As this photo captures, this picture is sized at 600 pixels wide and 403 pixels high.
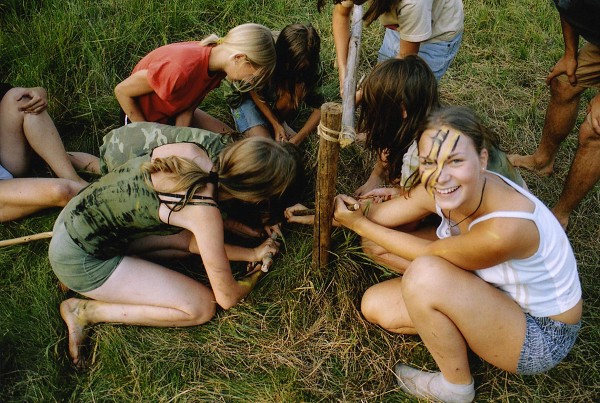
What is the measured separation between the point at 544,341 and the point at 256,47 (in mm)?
1971

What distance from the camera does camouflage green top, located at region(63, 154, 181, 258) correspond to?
233 cm

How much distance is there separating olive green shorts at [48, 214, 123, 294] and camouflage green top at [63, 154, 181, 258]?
0.03 m

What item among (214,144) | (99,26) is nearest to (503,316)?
(214,144)

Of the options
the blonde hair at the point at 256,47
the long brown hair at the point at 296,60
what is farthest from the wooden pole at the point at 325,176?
the long brown hair at the point at 296,60

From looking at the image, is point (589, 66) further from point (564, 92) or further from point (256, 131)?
point (256, 131)

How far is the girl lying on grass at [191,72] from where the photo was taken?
2867 mm

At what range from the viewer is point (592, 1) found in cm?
239

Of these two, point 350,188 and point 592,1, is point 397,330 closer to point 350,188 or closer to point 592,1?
point 350,188

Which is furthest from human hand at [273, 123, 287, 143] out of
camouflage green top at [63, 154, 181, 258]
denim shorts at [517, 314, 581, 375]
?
denim shorts at [517, 314, 581, 375]

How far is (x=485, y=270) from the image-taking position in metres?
2.02

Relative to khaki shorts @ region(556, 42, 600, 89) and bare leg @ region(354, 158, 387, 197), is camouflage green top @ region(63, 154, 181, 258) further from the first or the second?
khaki shorts @ region(556, 42, 600, 89)

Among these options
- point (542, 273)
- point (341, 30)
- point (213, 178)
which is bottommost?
point (542, 273)

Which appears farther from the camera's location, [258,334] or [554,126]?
[554,126]

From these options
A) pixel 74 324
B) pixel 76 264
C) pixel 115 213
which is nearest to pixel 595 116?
pixel 115 213
